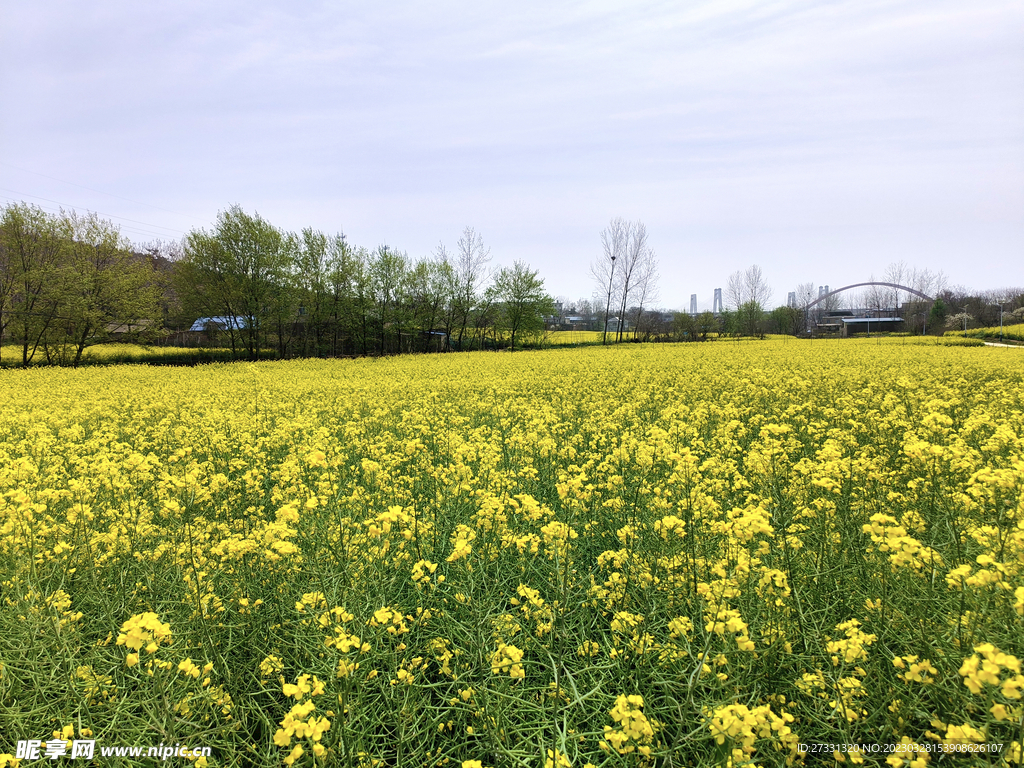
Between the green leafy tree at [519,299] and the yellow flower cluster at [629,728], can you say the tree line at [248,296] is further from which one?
the yellow flower cluster at [629,728]

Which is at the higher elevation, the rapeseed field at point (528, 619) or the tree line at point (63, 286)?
the tree line at point (63, 286)

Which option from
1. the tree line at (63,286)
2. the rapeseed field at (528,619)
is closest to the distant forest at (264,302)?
the tree line at (63,286)

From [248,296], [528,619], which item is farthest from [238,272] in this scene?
[528,619]

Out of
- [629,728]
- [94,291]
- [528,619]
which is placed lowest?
[528,619]

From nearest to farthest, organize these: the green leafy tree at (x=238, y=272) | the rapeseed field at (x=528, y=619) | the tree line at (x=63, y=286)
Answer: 1. the rapeseed field at (x=528, y=619)
2. the tree line at (x=63, y=286)
3. the green leafy tree at (x=238, y=272)

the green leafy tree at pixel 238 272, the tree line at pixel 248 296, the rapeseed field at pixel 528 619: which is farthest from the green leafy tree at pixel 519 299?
the rapeseed field at pixel 528 619

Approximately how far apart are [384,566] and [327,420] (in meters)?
6.28

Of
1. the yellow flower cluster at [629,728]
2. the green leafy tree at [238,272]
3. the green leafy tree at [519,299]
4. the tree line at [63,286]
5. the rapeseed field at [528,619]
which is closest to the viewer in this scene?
the yellow flower cluster at [629,728]

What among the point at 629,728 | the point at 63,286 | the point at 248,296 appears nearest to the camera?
the point at 629,728

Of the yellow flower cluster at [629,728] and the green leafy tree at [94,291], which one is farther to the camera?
the green leafy tree at [94,291]

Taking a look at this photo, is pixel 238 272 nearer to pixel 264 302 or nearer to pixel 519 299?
pixel 264 302

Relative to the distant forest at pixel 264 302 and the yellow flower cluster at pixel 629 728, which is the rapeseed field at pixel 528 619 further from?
the distant forest at pixel 264 302

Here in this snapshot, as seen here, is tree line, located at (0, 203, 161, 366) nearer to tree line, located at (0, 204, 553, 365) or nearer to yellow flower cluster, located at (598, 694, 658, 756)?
tree line, located at (0, 204, 553, 365)

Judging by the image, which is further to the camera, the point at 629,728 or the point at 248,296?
the point at 248,296
